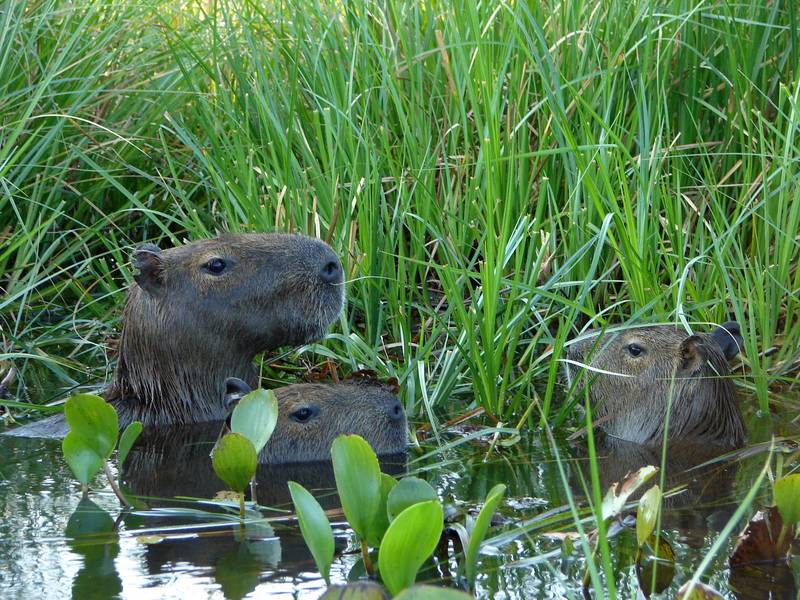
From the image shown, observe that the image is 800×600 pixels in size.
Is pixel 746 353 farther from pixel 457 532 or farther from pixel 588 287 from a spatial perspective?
pixel 457 532

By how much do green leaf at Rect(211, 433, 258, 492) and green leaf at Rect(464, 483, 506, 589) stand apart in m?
0.61

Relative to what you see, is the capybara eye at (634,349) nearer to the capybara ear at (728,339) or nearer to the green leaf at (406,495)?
the capybara ear at (728,339)

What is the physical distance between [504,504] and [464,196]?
2248 millimetres

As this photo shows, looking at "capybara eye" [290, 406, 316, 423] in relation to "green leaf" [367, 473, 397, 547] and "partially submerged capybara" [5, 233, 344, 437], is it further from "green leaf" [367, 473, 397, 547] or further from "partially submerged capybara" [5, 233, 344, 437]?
"green leaf" [367, 473, 397, 547]

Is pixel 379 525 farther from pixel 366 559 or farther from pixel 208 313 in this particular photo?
pixel 208 313

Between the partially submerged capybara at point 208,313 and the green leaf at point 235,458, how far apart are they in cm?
137

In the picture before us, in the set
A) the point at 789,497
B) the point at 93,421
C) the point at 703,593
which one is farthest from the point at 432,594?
the point at 93,421

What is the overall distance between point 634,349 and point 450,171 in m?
1.45

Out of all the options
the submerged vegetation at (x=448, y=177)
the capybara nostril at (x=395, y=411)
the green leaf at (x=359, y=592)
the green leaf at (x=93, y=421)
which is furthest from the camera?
the submerged vegetation at (x=448, y=177)

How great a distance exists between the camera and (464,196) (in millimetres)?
5297

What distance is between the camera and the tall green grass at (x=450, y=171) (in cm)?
452

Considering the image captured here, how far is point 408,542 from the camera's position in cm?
Answer: 233

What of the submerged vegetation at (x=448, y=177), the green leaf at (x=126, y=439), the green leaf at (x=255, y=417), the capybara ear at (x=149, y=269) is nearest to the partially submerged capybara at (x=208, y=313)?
the capybara ear at (x=149, y=269)

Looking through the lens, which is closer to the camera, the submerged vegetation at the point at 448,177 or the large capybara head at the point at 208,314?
the large capybara head at the point at 208,314
